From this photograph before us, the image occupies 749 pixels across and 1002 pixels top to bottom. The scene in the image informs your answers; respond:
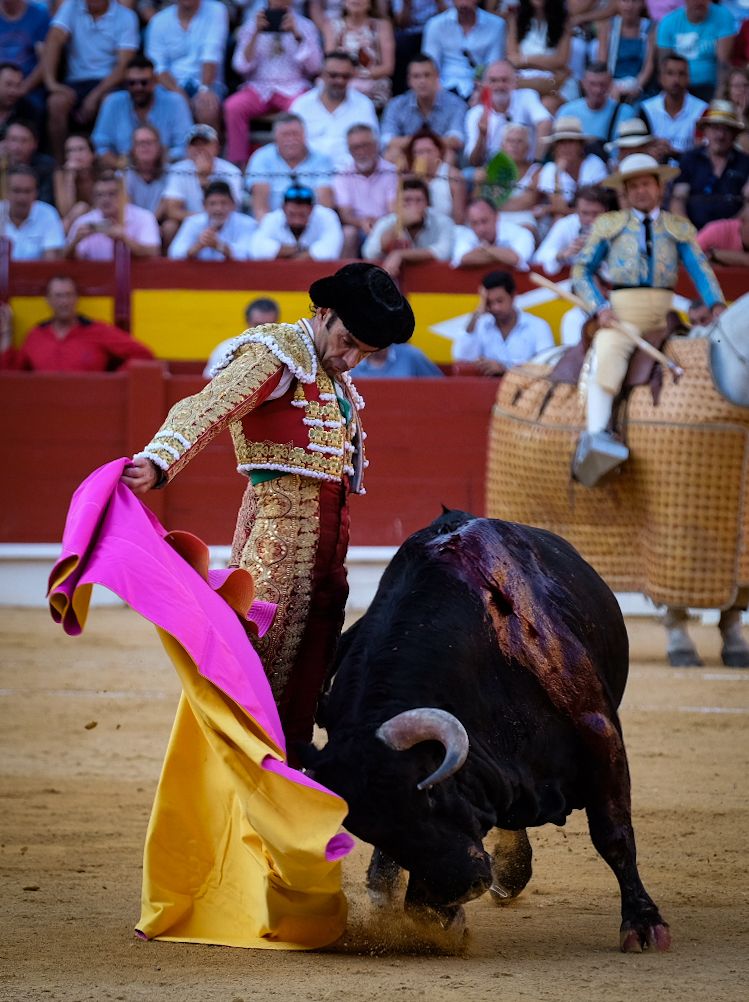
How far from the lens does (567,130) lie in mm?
7883

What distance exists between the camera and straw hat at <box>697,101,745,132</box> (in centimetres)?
768

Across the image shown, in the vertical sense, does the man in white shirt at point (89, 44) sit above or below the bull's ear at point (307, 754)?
above

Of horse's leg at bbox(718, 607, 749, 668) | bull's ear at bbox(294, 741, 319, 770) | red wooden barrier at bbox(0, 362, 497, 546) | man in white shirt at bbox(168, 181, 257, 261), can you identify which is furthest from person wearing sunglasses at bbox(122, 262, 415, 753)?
man in white shirt at bbox(168, 181, 257, 261)

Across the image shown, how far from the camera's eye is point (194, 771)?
2.89 metres

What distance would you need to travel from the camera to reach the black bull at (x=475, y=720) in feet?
7.86

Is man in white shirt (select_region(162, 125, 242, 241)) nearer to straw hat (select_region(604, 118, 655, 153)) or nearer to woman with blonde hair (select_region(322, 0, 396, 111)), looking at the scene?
woman with blonde hair (select_region(322, 0, 396, 111))

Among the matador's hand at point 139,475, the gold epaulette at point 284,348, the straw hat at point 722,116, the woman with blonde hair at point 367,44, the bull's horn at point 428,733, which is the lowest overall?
the bull's horn at point 428,733

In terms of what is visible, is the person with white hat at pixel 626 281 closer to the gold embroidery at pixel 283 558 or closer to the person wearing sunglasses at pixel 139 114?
the person wearing sunglasses at pixel 139 114

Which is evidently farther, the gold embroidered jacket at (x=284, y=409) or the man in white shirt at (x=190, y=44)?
the man in white shirt at (x=190, y=44)

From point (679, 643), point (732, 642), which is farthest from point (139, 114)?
point (732, 642)

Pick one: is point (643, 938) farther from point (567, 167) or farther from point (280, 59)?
point (280, 59)

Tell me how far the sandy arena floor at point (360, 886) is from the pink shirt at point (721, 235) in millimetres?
2739

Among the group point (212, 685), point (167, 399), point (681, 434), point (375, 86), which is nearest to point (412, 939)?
point (212, 685)

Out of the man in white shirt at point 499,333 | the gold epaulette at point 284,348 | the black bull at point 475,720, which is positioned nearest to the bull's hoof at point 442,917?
the black bull at point 475,720
